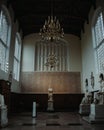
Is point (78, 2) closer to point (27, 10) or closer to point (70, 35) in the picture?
point (27, 10)

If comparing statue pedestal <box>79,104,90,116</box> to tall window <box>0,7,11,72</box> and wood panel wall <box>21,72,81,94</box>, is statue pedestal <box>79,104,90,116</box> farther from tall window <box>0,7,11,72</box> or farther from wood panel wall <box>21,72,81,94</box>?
tall window <box>0,7,11,72</box>

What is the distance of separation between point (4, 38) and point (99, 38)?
6664mm

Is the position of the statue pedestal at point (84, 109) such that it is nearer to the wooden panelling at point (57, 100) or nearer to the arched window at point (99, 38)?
the arched window at point (99, 38)

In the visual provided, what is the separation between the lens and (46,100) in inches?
592

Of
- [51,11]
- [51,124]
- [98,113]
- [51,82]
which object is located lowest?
[51,124]

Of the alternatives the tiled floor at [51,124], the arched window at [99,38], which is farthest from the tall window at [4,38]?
the arched window at [99,38]

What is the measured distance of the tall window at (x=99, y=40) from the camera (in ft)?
37.5

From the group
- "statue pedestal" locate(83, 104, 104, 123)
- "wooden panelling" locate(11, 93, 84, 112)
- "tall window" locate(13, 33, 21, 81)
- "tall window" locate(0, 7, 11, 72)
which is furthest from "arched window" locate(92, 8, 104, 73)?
"tall window" locate(13, 33, 21, 81)

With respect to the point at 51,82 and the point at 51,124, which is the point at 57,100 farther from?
the point at 51,124

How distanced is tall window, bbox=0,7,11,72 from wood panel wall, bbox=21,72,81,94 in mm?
4345

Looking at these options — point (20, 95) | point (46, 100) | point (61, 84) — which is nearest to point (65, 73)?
point (61, 84)

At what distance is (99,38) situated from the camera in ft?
39.6

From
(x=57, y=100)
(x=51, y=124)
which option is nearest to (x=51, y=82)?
(x=57, y=100)

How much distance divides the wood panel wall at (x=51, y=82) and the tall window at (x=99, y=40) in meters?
4.09
